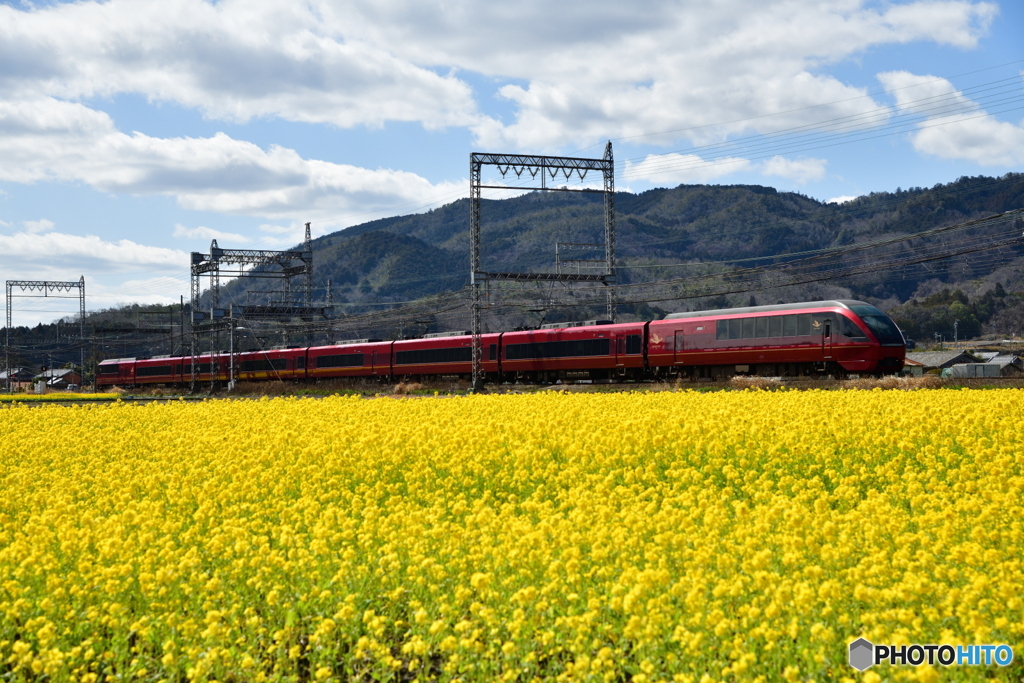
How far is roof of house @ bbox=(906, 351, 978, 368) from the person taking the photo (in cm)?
7144

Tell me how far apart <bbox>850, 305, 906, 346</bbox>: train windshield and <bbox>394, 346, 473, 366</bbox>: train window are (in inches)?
736

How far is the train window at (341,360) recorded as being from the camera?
160ft

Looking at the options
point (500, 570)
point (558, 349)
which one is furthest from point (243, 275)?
point (500, 570)

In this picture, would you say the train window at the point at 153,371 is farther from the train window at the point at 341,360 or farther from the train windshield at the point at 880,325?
the train windshield at the point at 880,325

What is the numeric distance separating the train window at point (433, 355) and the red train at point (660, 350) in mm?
60

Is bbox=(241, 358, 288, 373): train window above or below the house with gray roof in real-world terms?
above

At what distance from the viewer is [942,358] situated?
72.6 m

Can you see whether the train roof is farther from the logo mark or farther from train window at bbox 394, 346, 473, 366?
the logo mark

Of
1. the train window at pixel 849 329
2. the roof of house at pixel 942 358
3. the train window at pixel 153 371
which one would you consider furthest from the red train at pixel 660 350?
the roof of house at pixel 942 358

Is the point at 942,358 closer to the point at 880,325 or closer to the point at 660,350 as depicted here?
the point at 660,350

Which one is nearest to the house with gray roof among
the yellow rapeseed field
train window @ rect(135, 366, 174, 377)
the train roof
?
the train roof

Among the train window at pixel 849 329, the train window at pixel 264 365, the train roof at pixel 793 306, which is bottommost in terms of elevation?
the train window at pixel 264 365

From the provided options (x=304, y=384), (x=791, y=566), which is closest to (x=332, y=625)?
(x=791, y=566)

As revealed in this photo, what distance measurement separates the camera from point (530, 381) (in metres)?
40.3
